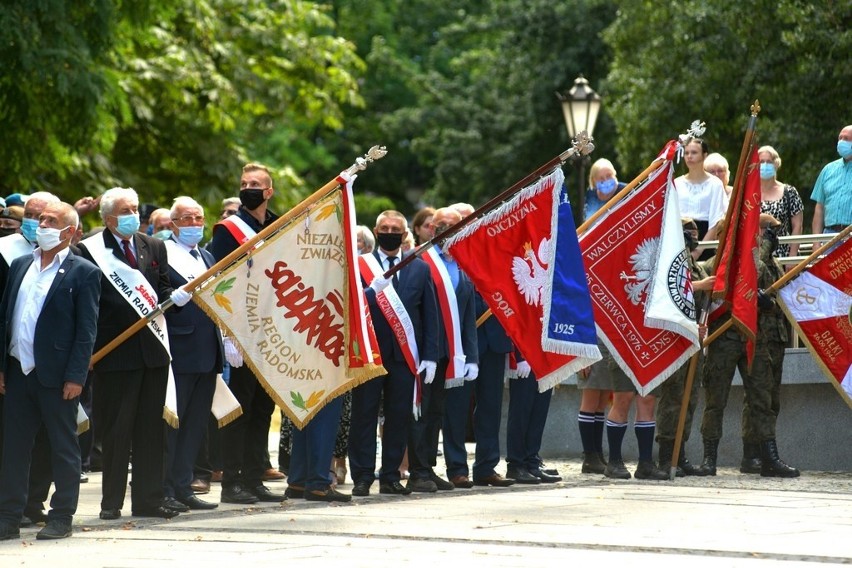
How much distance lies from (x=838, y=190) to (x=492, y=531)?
6.34 metres

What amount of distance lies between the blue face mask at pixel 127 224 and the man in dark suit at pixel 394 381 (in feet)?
6.95

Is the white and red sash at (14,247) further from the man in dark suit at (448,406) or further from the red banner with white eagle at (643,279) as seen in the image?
the red banner with white eagle at (643,279)

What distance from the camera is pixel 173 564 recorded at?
8273 millimetres

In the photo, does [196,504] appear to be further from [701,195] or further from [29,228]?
[701,195]

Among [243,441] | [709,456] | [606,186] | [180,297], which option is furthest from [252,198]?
[709,456]

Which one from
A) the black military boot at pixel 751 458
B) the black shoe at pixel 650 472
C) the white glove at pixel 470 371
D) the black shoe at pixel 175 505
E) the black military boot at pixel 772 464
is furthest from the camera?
the black military boot at pixel 751 458

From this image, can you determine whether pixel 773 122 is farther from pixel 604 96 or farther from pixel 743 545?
pixel 743 545

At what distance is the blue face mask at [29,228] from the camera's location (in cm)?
1067

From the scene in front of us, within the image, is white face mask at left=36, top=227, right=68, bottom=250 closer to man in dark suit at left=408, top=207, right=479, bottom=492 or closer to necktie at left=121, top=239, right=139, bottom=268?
necktie at left=121, top=239, right=139, bottom=268

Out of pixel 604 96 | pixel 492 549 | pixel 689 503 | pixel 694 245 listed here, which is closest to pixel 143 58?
pixel 604 96

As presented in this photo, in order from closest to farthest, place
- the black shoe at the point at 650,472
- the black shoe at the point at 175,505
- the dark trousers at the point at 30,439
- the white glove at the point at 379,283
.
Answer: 1. the dark trousers at the point at 30,439
2. the black shoe at the point at 175,505
3. the white glove at the point at 379,283
4. the black shoe at the point at 650,472

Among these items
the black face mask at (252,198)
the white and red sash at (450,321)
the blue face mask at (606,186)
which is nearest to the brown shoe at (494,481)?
the white and red sash at (450,321)

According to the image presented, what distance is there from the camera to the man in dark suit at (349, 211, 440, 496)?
12.1 metres

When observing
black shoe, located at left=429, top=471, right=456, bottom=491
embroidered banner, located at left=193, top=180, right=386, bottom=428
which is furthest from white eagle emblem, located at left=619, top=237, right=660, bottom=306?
embroidered banner, located at left=193, top=180, right=386, bottom=428
